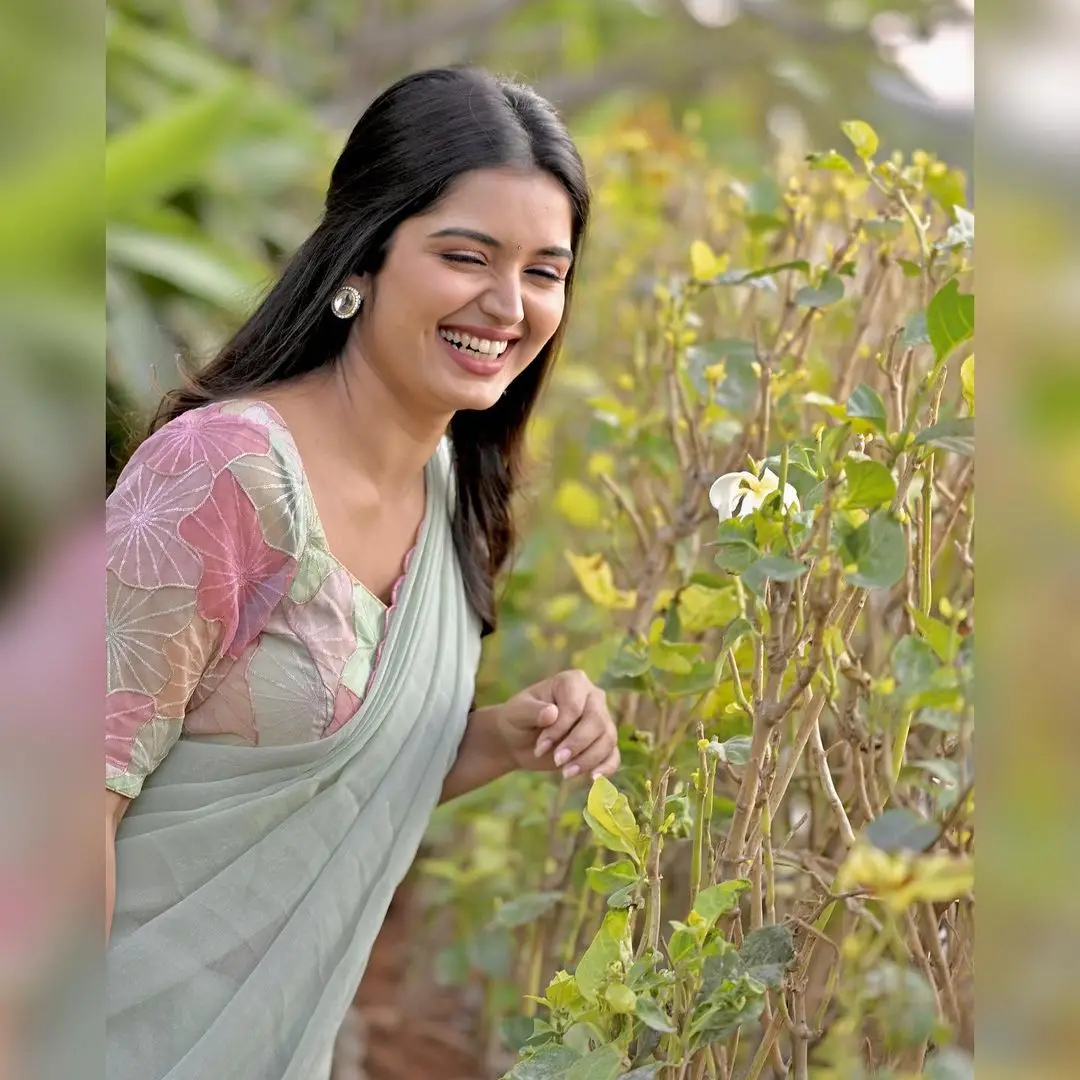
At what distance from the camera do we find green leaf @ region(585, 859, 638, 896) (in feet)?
2.88

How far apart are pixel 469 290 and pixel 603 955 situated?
1.64 feet

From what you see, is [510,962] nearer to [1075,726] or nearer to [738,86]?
[1075,726]

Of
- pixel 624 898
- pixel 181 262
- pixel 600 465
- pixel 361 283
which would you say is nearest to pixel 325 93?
pixel 181 262

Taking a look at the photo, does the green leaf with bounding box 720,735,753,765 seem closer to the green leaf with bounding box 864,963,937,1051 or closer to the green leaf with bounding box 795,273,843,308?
the green leaf with bounding box 864,963,937,1051

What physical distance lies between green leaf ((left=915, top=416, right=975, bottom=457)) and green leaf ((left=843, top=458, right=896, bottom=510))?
1.0 inches

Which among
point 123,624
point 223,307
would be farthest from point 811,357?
point 223,307

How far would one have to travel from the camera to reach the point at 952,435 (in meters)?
0.70

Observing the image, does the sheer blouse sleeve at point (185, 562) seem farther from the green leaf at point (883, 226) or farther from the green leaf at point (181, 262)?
the green leaf at point (181, 262)

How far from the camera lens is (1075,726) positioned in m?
0.54

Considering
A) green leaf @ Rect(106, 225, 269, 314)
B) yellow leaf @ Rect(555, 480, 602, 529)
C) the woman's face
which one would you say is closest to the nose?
the woman's face

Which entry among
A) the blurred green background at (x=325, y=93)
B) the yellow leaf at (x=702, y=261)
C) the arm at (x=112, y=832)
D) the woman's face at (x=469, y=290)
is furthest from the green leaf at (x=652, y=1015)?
the blurred green background at (x=325, y=93)

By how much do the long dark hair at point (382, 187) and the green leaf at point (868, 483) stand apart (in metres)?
0.45

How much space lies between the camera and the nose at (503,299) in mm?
1042

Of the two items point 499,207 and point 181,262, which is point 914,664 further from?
point 181,262
